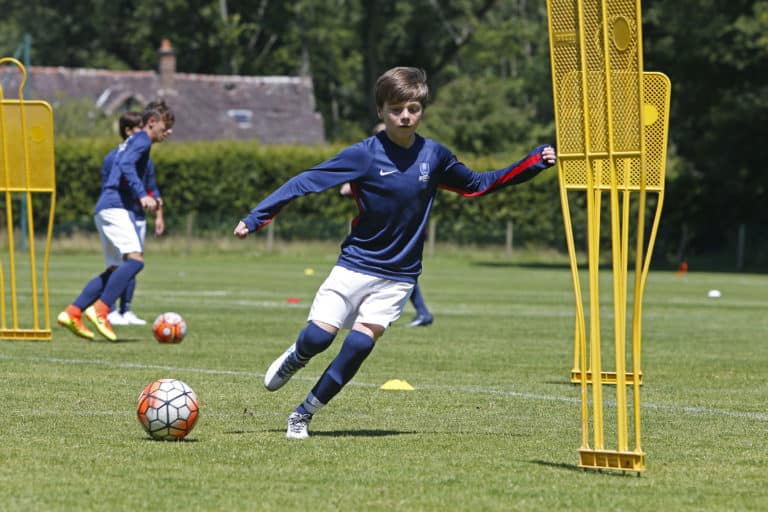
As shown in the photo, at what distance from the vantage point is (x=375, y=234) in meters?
7.90

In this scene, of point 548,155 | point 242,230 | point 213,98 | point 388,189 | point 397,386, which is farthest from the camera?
point 213,98

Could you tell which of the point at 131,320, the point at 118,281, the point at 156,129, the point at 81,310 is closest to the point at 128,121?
the point at 156,129

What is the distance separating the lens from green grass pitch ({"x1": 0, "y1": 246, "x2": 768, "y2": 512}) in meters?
6.07

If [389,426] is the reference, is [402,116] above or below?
above

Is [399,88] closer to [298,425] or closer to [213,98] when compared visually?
[298,425]

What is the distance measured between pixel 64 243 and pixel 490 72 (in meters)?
37.8

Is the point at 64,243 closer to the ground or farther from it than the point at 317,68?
closer to the ground

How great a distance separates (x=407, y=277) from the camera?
7.96 meters

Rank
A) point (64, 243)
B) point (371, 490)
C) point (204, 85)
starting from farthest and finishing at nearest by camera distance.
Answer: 1. point (204, 85)
2. point (64, 243)
3. point (371, 490)

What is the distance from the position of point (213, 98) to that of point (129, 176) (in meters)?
50.7

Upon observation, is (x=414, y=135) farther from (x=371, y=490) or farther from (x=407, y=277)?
(x=371, y=490)

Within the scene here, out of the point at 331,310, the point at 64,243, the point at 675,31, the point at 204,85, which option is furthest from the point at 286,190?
the point at 204,85

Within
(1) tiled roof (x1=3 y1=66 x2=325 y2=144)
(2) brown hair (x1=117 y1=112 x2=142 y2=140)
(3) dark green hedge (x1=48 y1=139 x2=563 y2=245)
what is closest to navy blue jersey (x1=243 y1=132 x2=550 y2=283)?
(2) brown hair (x1=117 y1=112 x2=142 y2=140)

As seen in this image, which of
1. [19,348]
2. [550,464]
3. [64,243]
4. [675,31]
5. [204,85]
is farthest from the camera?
[204,85]
